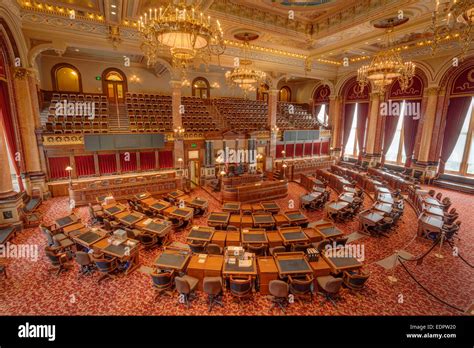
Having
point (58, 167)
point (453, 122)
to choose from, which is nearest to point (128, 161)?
point (58, 167)

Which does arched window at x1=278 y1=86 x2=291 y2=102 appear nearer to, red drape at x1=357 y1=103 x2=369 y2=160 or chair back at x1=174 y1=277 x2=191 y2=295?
red drape at x1=357 y1=103 x2=369 y2=160

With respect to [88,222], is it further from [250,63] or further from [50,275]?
[250,63]

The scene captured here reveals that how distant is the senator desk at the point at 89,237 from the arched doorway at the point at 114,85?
12891 millimetres

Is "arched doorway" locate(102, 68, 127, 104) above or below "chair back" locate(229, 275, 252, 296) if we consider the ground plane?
above

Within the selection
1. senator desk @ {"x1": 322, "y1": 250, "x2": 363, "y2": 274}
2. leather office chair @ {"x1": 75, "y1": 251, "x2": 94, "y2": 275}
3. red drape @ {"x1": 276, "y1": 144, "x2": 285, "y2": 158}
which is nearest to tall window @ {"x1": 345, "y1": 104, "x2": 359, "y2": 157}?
red drape @ {"x1": 276, "y1": 144, "x2": 285, "y2": 158}

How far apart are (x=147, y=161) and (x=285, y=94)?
16865 mm

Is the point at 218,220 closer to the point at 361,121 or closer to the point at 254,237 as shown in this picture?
the point at 254,237

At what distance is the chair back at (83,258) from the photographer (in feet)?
19.6

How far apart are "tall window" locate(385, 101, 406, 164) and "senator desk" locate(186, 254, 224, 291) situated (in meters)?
16.7

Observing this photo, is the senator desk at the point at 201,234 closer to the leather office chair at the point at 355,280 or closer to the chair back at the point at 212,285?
the chair back at the point at 212,285

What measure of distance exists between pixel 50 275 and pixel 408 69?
14.6m

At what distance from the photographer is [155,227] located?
25.1 ft

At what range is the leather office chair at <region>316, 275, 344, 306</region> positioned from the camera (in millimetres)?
5088

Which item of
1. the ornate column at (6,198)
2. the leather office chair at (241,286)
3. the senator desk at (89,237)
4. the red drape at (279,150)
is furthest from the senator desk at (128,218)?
the red drape at (279,150)
